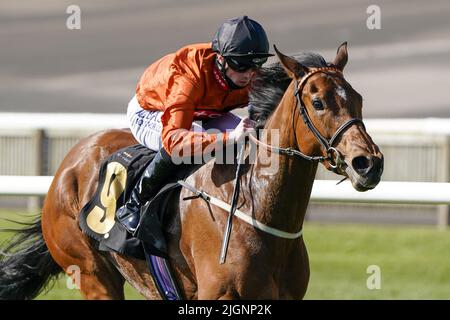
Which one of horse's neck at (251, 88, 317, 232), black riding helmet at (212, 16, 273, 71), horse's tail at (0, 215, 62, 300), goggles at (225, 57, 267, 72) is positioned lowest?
horse's tail at (0, 215, 62, 300)

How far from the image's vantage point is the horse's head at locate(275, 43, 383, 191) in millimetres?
3852

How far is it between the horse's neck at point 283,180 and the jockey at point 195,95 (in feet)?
0.46

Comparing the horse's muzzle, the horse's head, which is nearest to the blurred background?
the horse's head

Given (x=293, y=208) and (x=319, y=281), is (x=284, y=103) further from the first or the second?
(x=319, y=281)

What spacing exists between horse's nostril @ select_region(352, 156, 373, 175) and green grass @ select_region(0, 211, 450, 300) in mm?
2774

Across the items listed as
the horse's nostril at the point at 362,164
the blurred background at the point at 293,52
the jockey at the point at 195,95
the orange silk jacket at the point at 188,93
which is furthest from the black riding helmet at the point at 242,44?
the blurred background at the point at 293,52

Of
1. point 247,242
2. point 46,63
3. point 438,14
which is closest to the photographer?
point 247,242

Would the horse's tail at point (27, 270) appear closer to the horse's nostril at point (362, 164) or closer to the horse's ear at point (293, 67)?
the horse's ear at point (293, 67)

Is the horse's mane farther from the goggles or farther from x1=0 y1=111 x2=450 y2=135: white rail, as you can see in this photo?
x1=0 y1=111 x2=450 y2=135: white rail

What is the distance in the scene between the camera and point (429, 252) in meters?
7.63

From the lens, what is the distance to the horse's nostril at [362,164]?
3830 mm

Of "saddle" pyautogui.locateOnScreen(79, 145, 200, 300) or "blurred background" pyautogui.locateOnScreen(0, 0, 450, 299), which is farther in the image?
"blurred background" pyautogui.locateOnScreen(0, 0, 450, 299)

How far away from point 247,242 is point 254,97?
63 centimetres

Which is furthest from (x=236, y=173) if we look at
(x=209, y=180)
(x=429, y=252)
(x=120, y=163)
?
(x=429, y=252)
